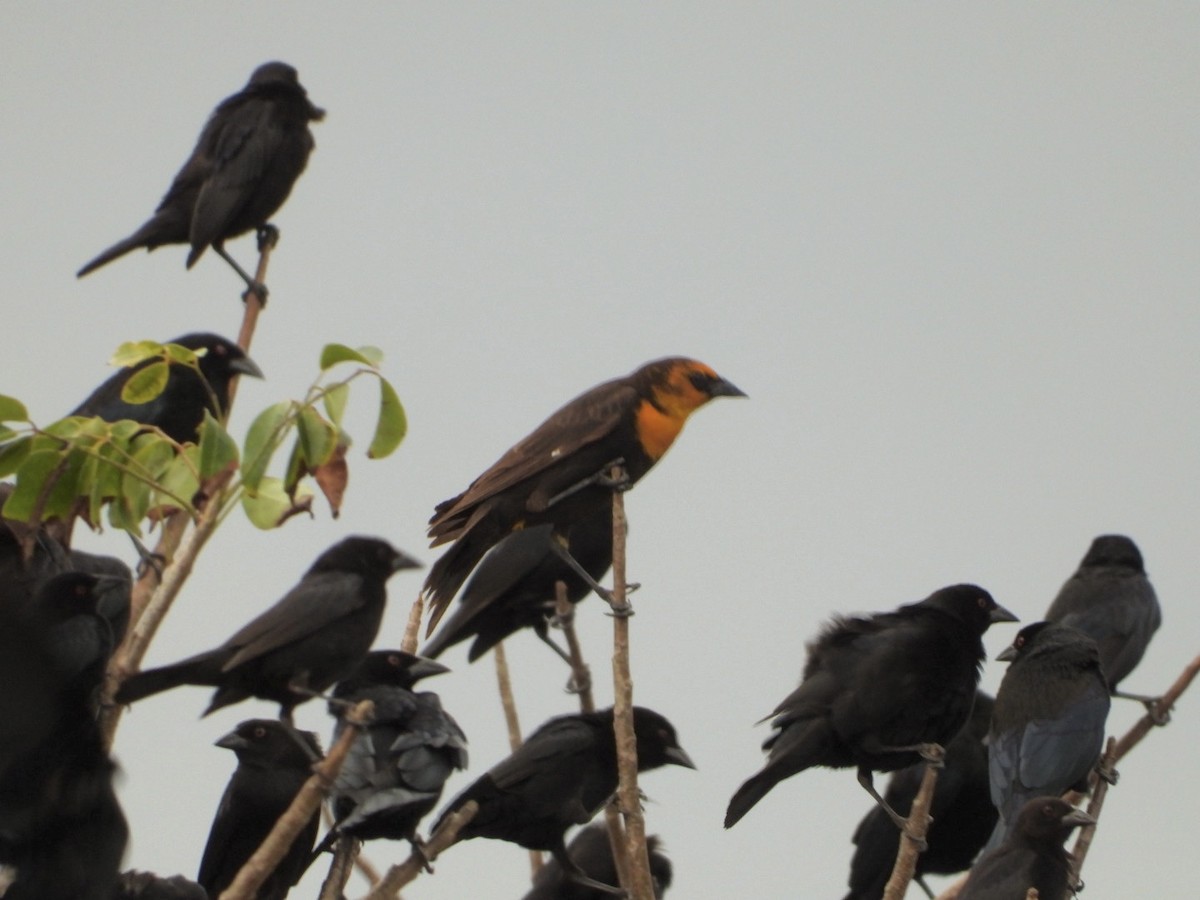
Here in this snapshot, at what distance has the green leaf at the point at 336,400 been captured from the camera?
5820mm

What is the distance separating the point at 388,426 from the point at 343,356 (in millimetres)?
366

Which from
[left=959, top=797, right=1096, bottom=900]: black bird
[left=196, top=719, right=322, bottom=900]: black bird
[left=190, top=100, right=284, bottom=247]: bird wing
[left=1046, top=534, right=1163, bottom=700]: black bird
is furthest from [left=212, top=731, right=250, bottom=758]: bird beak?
[left=1046, top=534, right=1163, bottom=700]: black bird

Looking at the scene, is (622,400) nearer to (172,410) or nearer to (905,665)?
(905,665)

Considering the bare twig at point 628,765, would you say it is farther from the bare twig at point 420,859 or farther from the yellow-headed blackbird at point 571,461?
the yellow-headed blackbird at point 571,461

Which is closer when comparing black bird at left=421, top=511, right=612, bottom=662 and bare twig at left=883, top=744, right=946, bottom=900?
bare twig at left=883, top=744, right=946, bottom=900

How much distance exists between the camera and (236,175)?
1168 centimetres

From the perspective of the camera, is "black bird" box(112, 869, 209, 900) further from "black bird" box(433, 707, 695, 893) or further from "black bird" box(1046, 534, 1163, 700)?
"black bird" box(1046, 534, 1163, 700)

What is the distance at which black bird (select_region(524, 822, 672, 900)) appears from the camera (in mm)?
9023

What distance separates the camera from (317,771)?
510 cm

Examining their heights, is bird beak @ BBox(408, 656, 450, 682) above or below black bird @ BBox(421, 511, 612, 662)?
below

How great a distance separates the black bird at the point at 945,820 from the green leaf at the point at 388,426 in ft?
16.3

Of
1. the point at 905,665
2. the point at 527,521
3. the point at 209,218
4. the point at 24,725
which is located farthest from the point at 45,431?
the point at 209,218

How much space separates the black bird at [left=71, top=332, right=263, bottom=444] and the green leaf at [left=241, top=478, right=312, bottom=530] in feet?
13.3

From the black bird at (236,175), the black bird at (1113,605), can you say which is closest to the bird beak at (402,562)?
the black bird at (236,175)
